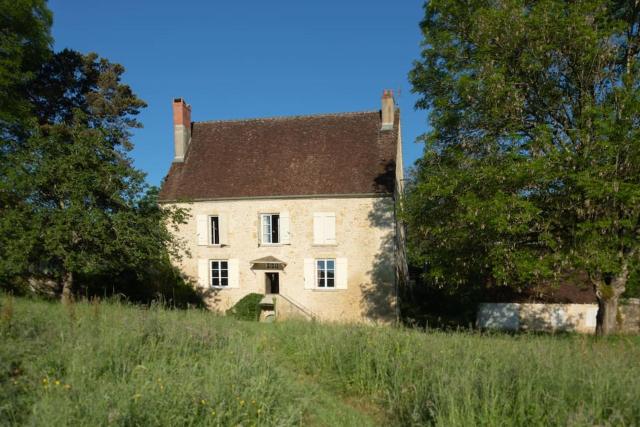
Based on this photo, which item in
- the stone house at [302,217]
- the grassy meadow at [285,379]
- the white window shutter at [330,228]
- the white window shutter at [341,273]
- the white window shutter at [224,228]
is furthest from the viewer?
the white window shutter at [224,228]

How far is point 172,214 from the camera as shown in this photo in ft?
50.6

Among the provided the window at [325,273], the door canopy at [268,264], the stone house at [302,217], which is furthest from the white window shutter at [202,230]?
the window at [325,273]

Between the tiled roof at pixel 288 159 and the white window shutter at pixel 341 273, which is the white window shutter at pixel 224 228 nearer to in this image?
the tiled roof at pixel 288 159

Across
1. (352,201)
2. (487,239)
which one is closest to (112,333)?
(487,239)

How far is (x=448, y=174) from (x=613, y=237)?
4.02m

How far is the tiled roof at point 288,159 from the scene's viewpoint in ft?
66.9

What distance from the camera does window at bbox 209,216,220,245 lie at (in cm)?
2116

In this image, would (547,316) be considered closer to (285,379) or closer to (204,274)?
(204,274)

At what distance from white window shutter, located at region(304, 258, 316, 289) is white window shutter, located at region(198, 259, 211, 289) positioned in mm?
4797

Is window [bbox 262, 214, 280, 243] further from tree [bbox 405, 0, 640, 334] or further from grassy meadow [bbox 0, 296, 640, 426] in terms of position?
grassy meadow [bbox 0, 296, 640, 426]

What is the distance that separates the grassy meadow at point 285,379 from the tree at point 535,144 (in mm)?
3734

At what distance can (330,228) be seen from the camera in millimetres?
20016

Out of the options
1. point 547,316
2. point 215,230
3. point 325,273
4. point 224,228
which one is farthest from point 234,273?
point 547,316

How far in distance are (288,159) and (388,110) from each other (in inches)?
218
